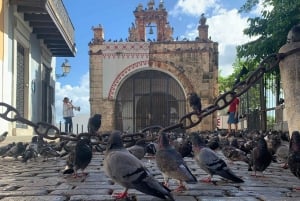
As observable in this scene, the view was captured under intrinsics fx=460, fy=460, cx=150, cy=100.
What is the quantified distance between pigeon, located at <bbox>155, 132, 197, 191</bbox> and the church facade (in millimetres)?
20912

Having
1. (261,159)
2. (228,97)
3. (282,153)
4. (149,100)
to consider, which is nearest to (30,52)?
(149,100)

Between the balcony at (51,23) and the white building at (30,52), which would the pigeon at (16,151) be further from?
the balcony at (51,23)

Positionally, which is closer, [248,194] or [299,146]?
[248,194]

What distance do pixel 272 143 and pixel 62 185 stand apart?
4255 mm

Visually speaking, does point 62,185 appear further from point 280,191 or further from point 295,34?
point 295,34

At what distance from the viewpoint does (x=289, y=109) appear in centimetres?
604

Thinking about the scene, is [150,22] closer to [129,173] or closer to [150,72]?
[150,72]

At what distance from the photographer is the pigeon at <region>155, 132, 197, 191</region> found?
174 inches

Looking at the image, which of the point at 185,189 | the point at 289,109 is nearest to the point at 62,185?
the point at 185,189

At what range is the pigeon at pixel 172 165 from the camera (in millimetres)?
4426

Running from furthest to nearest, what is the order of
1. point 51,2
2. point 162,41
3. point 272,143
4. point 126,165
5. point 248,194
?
1. point 162,41
2. point 51,2
3. point 272,143
4. point 248,194
5. point 126,165

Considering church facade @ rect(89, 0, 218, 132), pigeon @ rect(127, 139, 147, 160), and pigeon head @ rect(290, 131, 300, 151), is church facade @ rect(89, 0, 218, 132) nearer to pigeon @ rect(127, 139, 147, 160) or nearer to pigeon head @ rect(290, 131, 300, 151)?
pigeon @ rect(127, 139, 147, 160)

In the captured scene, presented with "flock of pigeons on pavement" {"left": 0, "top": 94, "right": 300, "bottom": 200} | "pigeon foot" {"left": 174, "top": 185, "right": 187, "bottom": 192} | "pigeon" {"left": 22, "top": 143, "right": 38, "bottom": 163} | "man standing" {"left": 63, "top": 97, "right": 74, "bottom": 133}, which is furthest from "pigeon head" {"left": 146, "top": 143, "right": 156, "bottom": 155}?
"man standing" {"left": 63, "top": 97, "right": 74, "bottom": 133}

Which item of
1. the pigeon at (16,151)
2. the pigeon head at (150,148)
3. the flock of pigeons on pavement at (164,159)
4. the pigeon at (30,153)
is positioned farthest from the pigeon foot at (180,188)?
the pigeon at (16,151)
